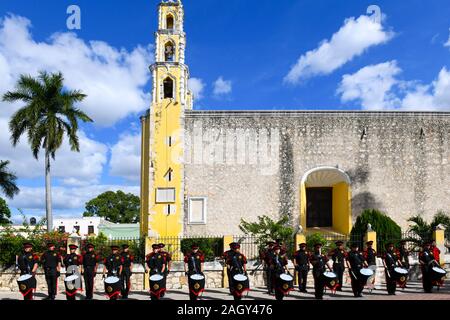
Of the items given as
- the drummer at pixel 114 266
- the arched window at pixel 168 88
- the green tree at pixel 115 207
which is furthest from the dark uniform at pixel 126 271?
the green tree at pixel 115 207

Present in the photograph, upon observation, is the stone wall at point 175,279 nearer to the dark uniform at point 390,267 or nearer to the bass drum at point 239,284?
the dark uniform at point 390,267

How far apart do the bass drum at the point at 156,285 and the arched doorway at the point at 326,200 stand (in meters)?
11.7

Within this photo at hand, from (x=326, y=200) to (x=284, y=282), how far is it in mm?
13024

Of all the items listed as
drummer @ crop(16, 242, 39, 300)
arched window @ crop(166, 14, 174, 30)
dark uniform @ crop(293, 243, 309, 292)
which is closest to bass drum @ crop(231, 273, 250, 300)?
dark uniform @ crop(293, 243, 309, 292)

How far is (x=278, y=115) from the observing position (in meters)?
23.0

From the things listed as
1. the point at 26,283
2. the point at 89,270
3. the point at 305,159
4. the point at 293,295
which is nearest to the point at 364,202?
the point at 305,159

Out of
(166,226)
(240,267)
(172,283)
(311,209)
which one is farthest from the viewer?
(311,209)

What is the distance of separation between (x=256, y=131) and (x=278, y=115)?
1.39m

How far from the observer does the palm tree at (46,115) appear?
24.8m

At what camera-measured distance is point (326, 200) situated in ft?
79.2

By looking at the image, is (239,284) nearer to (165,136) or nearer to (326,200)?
(165,136)

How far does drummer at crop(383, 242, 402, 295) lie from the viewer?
12.7 m

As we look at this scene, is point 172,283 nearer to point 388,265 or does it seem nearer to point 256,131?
point 388,265

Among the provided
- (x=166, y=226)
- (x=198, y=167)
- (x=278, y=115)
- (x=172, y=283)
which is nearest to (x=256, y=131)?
(x=278, y=115)
